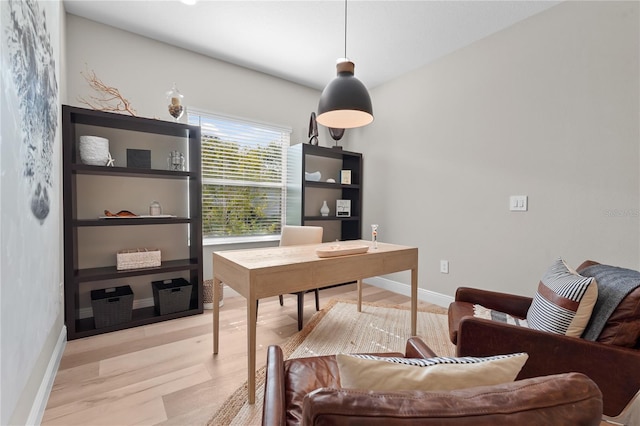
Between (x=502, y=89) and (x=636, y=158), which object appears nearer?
(x=636, y=158)

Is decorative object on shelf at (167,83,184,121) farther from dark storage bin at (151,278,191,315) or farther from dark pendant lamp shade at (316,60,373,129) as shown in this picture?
dark storage bin at (151,278,191,315)

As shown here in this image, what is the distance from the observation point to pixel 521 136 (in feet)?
8.32

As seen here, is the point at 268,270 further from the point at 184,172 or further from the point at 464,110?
the point at 464,110

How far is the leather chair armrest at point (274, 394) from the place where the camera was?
0.74m

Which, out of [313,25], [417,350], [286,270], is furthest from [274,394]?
[313,25]

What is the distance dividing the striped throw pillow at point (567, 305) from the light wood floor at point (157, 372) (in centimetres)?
164

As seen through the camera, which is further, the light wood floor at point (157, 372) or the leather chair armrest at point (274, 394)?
the light wood floor at point (157, 372)

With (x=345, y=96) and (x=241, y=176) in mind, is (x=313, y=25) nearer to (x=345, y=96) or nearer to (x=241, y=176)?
(x=345, y=96)

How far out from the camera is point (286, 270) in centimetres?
167

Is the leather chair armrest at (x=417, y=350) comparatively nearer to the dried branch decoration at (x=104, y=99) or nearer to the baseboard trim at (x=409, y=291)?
the baseboard trim at (x=409, y=291)

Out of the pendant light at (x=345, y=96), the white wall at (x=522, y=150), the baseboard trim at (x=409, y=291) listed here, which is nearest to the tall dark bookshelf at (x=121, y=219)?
the pendant light at (x=345, y=96)

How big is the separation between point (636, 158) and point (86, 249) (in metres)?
4.26

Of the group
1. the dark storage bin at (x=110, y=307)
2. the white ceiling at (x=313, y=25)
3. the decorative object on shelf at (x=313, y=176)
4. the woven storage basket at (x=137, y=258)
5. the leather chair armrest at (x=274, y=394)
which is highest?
the white ceiling at (x=313, y=25)

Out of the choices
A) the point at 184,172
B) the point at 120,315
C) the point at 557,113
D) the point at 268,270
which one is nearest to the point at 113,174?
the point at 184,172
